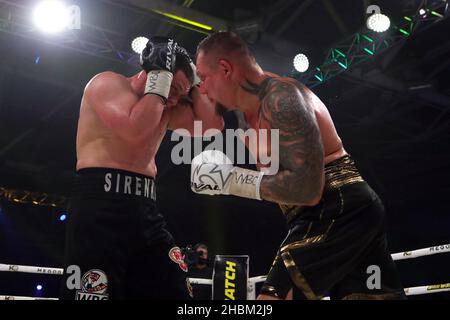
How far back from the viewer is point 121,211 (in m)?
2.07

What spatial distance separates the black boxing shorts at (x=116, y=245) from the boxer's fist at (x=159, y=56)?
0.50 metres

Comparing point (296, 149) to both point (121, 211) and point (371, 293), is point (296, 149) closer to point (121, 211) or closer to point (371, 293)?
point (371, 293)

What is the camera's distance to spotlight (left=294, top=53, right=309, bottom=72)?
557 cm

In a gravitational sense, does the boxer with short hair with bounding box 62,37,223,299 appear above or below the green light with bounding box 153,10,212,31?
below

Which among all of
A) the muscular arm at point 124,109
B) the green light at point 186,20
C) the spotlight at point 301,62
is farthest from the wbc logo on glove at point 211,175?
the spotlight at point 301,62

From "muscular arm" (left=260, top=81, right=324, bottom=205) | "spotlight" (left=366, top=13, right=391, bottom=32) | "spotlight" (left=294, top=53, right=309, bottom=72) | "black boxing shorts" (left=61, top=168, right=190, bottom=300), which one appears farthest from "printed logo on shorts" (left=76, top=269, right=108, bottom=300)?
"spotlight" (left=294, top=53, right=309, bottom=72)

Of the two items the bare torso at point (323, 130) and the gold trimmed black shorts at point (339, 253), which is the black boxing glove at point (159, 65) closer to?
the bare torso at point (323, 130)

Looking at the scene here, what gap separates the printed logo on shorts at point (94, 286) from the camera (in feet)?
6.30

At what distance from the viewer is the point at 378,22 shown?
16.1ft

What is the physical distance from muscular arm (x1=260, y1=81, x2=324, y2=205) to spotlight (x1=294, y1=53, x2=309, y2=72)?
13.4ft

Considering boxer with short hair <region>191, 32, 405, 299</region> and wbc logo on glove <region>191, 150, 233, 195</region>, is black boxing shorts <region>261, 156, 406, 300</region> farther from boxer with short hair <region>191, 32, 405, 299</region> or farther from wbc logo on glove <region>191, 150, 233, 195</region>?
wbc logo on glove <region>191, 150, 233, 195</region>

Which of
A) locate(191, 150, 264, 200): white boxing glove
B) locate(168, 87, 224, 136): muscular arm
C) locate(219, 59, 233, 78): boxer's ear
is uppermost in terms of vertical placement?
locate(168, 87, 224, 136): muscular arm

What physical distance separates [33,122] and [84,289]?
6105 mm

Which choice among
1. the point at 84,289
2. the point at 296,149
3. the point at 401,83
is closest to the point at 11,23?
the point at 84,289
